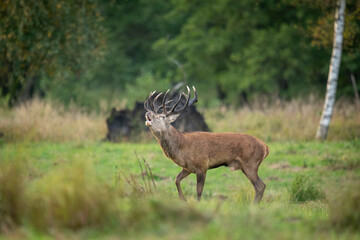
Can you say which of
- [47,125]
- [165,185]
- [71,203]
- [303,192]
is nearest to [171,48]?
[47,125]

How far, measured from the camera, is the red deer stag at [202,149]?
9.04 m

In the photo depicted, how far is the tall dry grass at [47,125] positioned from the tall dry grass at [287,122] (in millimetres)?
4052

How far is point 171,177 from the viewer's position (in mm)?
12641

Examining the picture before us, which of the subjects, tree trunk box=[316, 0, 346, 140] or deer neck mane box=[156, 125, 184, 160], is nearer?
deer neck mane box=[156, 125, 184, 160]

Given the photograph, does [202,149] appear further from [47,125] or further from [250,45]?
[250,45]

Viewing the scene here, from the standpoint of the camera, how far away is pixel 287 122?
1720cm

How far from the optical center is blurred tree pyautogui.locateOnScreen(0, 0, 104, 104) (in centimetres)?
1683

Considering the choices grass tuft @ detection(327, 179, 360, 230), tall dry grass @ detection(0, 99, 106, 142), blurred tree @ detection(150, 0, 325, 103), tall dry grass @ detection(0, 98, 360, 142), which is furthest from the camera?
blurred tree @ detection(150, 0, 325, 103)

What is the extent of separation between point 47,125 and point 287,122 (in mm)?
7862

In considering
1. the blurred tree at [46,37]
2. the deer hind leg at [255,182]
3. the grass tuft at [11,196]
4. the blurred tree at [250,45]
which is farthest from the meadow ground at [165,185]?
the blurred tree at [250,45]

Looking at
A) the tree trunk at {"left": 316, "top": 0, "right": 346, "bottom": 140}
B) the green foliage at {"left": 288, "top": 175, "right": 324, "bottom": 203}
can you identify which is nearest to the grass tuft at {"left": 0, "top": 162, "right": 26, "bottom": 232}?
the green foliage at {"left": 288, "top": 175, "right": 324, "bottom": 203}

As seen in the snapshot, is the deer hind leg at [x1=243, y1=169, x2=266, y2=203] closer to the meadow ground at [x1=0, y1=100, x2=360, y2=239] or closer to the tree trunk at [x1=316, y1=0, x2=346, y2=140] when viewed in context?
the meadow ground at [x1=0, y1=100, x2=360, y2=239]

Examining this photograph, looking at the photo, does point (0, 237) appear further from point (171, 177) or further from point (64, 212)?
point (171, 177)

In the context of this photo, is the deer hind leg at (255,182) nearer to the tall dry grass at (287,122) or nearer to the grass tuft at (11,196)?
the grass tuft at (11,196)
